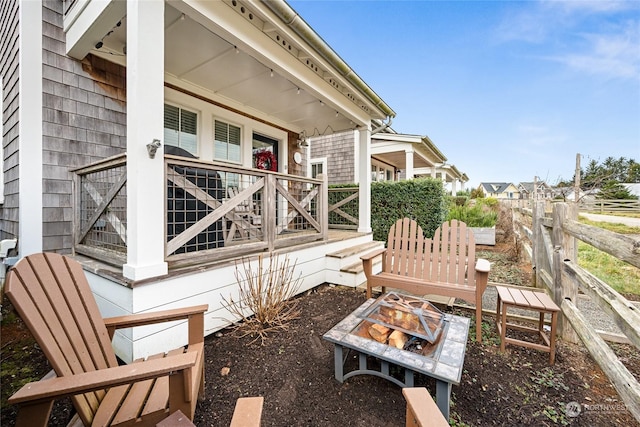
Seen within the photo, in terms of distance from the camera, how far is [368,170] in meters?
5.72

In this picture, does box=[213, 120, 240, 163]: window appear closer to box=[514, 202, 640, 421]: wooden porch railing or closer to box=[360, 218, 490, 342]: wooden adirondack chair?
box=[360, 218, 490, 342]: wooden adirondack chair

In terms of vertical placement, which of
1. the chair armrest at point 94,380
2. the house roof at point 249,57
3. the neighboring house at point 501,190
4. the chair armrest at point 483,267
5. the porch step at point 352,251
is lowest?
the porch step at point 352,251

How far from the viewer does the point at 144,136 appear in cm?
216

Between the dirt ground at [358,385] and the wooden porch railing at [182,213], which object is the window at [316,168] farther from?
the dirt ground at [358,385]

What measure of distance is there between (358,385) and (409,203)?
17.4 ft

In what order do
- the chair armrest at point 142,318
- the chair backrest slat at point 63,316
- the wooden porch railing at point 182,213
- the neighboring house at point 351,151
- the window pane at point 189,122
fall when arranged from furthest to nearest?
1. the neighboring house at point 351,151
2. the window pane at point 189,122
3. the wooden porch railing at point 182,213
4. the chair armrest at point 142,318
5. the chair backrest slat at point 63,316

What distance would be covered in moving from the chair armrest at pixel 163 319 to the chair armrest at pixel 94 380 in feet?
Result: 1.56

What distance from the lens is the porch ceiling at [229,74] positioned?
3.15m

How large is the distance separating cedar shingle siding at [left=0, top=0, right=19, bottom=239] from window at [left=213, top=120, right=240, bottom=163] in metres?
2.47

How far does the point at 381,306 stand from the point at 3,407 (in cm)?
274

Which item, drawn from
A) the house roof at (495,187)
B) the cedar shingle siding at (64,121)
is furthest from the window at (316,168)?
the house roof at (495,187)

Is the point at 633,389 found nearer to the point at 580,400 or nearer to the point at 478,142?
the point at 580,400

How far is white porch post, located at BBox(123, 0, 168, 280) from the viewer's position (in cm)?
213

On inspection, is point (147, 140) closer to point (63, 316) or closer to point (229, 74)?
point (63, 316)
